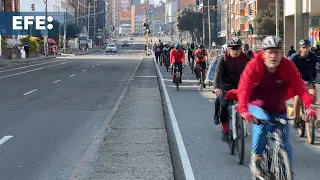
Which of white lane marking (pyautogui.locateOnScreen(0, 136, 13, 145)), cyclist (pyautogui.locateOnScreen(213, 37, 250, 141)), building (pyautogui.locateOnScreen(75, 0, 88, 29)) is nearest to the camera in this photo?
cyclist (pyautogui.locateOnScreen(213, 37, 250, 141))

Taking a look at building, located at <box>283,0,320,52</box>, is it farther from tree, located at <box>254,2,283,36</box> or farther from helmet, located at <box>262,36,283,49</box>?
helmet, located at <box>262,36,283,49</box>

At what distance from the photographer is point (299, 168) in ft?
29.3

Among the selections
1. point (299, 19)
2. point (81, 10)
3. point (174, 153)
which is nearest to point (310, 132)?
point (174, 153)

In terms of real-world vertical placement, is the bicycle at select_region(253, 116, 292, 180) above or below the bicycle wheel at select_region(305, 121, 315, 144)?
above

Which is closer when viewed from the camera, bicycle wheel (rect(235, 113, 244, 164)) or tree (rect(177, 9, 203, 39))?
bicycle wheel (rect(235, 113, 244, 164))

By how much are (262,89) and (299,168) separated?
2.30 meters

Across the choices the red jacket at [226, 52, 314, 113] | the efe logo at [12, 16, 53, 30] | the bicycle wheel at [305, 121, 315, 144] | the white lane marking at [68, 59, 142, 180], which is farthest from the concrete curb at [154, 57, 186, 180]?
the efe logo at [12, 16, 53, 30]

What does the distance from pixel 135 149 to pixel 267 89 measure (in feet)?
11.8

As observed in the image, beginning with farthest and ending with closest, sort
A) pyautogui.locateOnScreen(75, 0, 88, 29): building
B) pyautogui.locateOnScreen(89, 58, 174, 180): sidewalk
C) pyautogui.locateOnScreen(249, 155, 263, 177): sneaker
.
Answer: pyautogui.locateOnScreen(75, 0, 88, 29): building, pyautogui.locateOnScreen(89, 58, 174, 180): sidewalk, pyautogui.locateOnScreen(249, 155, 263, 177): sneaker

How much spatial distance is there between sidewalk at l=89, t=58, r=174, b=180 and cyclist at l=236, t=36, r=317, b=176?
1.57 meters

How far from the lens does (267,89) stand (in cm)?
705

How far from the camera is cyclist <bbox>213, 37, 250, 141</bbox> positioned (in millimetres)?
10078

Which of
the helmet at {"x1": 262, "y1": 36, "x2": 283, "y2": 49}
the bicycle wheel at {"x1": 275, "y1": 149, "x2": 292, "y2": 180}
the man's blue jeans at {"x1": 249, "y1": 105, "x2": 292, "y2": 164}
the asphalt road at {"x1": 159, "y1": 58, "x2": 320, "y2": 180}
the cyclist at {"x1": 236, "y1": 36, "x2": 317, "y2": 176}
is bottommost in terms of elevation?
the asphalt road at {"x1": 159, "y1": 58, "x2": 320, "y2": 180}

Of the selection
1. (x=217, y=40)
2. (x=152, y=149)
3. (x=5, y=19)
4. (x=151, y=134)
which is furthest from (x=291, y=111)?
(x=217, y=40)
